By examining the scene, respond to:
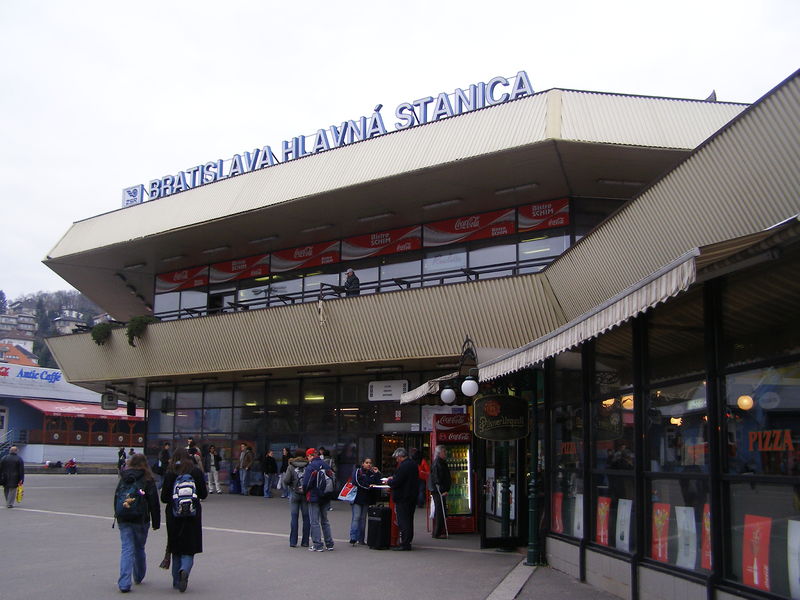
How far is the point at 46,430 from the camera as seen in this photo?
180 ft

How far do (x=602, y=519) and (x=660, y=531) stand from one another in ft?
5.40

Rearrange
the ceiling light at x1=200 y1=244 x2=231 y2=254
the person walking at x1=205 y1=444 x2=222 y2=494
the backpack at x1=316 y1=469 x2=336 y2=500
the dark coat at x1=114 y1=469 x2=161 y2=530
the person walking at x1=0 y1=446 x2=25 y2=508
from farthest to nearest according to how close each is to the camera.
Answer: the ceiling light at x1=200 y1=244 x2=231 y2=254
the person walking at x1=205 y1=444 x2=222 y2=494
the person walking at x1=0 y1=446 x2=25 y2=508
the backpack at x1=316 y1=469 x2=336 y2=500
the dark coat at x1=114 y1=469 x2=161 y2=530

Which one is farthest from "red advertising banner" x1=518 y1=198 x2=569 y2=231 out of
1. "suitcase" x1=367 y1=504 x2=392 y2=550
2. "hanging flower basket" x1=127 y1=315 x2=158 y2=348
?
"hanging flower basket" x1=127 y1=315 x2=158 y2=348

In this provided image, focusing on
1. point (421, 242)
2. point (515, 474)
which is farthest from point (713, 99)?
point (515, 474)

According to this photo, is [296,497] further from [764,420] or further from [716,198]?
[764,420]

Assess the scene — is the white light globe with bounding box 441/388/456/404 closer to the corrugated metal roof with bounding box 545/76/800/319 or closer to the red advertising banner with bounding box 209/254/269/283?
the corrugated metal roof with bounding box 545/76/800/319

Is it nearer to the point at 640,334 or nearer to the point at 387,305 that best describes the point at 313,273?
the point at 387,305

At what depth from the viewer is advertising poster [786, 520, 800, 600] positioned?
6.39m

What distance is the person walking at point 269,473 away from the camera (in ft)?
82.0

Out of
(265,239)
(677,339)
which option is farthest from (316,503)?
(265,239)

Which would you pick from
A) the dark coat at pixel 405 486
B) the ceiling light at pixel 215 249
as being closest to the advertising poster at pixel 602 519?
the dark coat at pixel 405 486

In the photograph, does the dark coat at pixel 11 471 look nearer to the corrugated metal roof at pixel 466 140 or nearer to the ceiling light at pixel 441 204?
the corrugated metal roof at pixel 466 140

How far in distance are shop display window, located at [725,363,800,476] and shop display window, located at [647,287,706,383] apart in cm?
71

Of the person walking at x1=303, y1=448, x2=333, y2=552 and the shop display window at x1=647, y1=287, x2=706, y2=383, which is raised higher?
the shop display window at x1=647, y1=287, x2=706, y2=383
